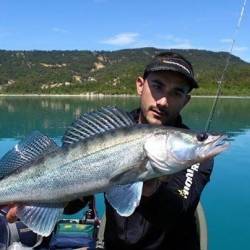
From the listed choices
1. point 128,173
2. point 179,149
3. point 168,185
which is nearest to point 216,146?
point 179,149

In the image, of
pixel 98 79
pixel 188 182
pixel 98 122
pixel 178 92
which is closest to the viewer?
pixel 98 122

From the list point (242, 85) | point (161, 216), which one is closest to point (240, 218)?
point (161, 216)

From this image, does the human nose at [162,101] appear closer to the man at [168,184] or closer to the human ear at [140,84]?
the man at [168,184]

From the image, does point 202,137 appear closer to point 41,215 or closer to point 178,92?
point 178,92

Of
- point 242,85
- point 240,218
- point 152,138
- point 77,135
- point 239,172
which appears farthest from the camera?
point 242,85

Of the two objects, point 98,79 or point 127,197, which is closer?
point 127,197

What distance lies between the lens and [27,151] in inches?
133

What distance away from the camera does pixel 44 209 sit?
10.7 feet

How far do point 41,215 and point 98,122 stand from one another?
736 millimetres

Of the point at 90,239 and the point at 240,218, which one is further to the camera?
the point at 240,218

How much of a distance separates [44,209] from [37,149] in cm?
40

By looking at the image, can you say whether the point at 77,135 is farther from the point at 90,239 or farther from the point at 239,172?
the point at 239,172

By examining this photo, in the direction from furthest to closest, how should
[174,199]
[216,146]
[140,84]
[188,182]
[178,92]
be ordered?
[140,84] < [178,92] < [188,182] < [174,199] < [216,146]

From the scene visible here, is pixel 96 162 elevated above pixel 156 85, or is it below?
below
